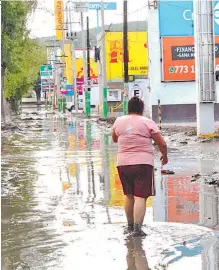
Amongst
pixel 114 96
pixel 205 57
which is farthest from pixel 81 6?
pixel 205 57

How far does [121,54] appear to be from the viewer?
161ft

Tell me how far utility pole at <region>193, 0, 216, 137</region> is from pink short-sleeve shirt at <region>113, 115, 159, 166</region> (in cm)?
1298

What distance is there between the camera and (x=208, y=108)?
19.8m

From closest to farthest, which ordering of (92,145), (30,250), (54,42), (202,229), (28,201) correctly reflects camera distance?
(30,250) → (202,229) → (28,201) → (92,145) → (54,42)

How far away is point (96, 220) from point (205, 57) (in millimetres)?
12994

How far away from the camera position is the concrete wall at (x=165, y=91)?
30.8 meters

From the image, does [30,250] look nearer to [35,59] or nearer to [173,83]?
[173,83]

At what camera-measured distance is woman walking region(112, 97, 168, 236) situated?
686 centimetres

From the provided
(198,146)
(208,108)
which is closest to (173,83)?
(208,108)

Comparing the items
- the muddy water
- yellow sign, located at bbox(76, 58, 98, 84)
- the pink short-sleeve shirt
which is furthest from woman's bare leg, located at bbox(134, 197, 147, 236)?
yellow sign, located at bbox(76, 58, 98, 84)

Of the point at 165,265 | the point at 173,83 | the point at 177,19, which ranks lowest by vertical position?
the point at 165,265

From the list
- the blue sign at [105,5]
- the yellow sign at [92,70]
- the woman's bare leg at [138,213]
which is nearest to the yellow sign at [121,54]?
the blue sign at [105,5]

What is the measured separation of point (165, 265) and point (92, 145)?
14242mm

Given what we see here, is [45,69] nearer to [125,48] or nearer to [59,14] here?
[59,14]
